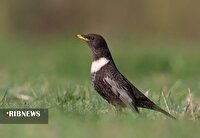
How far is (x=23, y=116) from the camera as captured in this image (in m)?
8.68

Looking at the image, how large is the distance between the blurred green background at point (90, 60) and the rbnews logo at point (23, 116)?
10 cm

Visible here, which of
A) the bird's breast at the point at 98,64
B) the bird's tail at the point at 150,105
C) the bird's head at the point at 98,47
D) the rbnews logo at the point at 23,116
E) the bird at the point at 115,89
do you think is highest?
the bird's head at the point at 98,47

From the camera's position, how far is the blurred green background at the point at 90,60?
8.19 meters

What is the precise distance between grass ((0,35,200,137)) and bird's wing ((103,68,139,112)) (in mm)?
144

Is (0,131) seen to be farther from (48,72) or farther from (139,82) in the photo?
(48,72)

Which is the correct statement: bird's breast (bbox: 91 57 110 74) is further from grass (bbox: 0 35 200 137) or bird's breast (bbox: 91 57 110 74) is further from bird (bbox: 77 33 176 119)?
grass (bbox: 0 35 200 137)

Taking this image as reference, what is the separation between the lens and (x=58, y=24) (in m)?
22.9

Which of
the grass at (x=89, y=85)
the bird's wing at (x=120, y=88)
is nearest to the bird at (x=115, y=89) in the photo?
the bird's wing at (x=120, y=88)

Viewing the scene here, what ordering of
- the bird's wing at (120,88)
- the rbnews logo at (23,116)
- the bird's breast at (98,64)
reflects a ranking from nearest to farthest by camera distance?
1. the rbnews logo at (23,116)
2. the bird's wing at (120,88)
3. the bird's breast at (98,64)

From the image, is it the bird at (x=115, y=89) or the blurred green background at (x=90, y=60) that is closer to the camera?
the blurred green background at (x=90, y=60)

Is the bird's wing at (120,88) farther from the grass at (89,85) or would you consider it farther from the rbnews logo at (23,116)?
the rbnews logo at (23,116)

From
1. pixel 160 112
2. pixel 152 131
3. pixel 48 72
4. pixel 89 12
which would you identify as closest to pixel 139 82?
pixel 48 72

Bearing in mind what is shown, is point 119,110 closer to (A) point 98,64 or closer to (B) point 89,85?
(A) point 98,64

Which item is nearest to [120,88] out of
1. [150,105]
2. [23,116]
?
[150,105]
